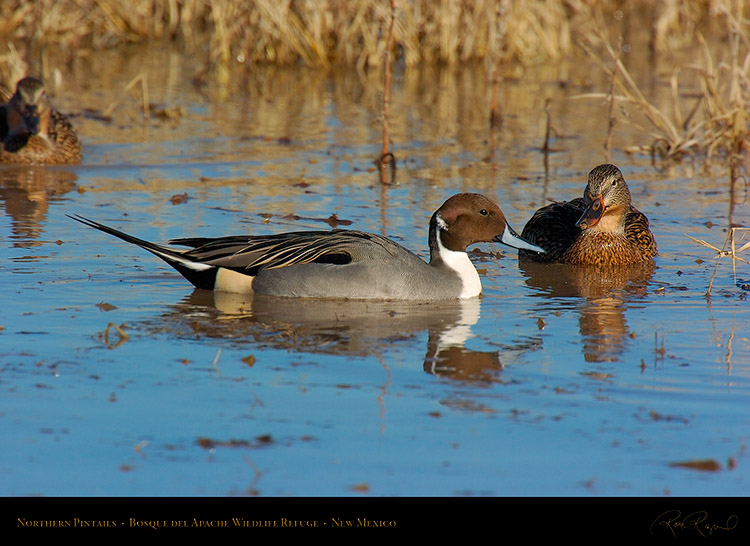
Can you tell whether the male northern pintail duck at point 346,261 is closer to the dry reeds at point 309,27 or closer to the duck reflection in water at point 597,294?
the duck reflection in water at point 597,294

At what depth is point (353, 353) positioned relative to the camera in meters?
5.28

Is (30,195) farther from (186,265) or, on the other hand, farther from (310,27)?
(310,27)

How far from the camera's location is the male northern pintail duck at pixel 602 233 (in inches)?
294

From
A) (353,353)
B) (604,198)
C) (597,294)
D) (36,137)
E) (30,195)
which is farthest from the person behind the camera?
(36,137)

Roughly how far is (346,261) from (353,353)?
1.11 metres

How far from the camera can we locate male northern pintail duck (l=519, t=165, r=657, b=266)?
7473mm

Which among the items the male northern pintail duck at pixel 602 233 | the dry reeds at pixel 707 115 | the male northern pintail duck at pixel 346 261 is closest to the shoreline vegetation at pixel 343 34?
the dry reeds at pixel 707 115

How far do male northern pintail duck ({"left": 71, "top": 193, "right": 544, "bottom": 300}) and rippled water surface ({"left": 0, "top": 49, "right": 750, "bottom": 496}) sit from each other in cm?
12

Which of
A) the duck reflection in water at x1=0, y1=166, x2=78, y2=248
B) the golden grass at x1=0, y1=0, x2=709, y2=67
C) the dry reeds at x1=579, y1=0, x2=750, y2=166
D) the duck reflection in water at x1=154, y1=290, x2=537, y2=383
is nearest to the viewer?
the duck reflection in water at x1=154, y1=290, x2=537, y2=383

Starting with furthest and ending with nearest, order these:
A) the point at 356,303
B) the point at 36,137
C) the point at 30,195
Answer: the point at 36,137 < the point at 30,195 < the point at 356,303

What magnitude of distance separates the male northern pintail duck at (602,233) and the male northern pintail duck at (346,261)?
995mm

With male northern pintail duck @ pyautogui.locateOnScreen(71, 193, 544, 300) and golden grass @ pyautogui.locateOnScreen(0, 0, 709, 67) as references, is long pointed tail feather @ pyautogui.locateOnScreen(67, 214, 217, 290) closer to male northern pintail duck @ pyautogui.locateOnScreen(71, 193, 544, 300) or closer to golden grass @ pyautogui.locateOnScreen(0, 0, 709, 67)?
male northern pintail duck @ pyautogui.locateOnScreen(71, 193, 544, 300)

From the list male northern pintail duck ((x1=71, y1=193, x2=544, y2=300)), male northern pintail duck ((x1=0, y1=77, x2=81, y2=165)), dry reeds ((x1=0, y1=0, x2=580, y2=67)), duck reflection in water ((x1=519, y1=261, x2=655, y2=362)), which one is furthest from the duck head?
dry reeds ((x1=0, y1=0, x2=580, y2=67))

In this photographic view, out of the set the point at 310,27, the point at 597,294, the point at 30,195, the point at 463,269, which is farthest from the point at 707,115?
the point at 30,195
